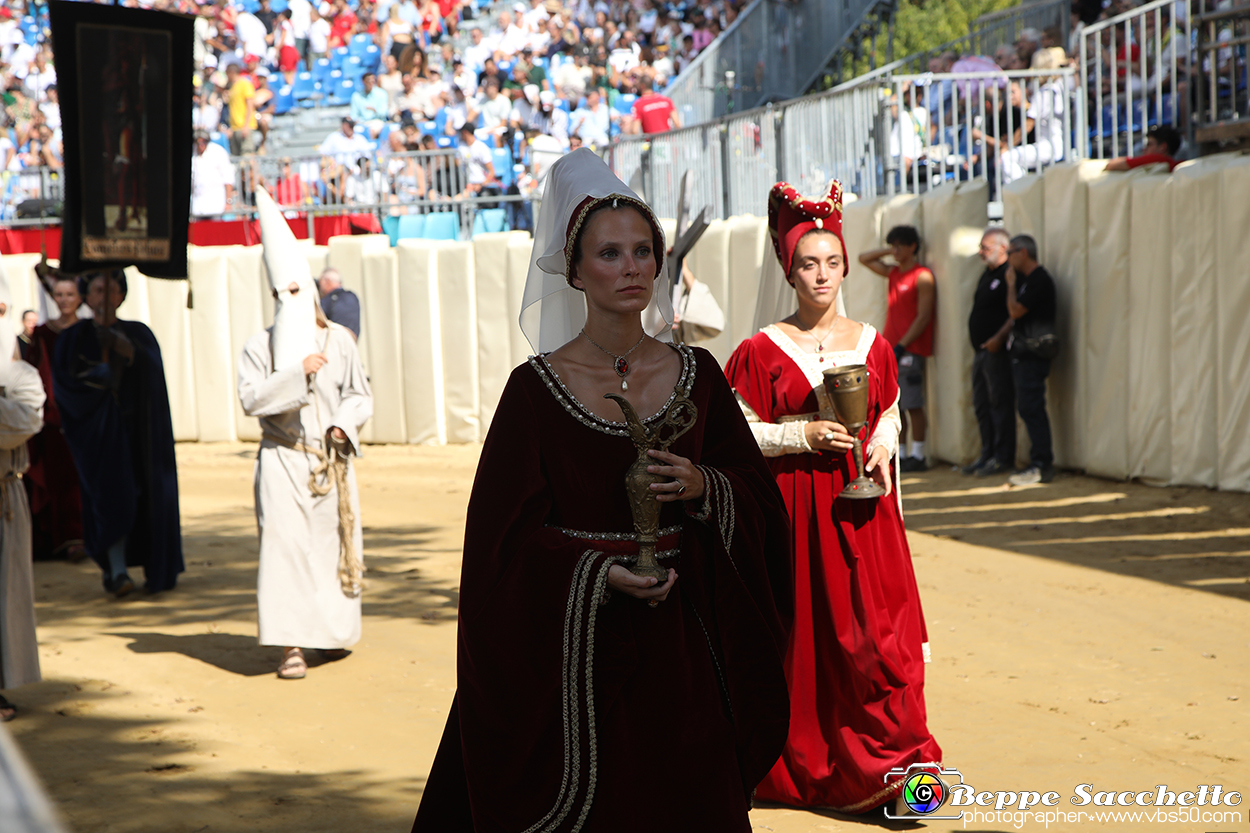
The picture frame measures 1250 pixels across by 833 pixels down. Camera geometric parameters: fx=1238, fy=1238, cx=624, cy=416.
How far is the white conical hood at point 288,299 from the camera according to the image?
6.95 meters

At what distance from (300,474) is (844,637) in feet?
11.7

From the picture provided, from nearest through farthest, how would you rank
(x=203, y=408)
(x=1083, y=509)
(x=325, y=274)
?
(x=1083, y=509)
(x=325, y=274)
(x=203, y=408)

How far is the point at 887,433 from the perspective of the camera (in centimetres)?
490

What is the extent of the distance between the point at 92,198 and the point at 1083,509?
8016 mm

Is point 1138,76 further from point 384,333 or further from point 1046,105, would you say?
point 384,333

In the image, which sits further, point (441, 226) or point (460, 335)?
point (441, 226)

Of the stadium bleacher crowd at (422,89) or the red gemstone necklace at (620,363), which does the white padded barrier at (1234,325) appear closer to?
the stadium bleacher crowd at (422,89)

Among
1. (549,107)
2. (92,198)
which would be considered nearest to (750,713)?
(92,198)

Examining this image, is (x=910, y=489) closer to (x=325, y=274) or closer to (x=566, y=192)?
(x=325, y=274)

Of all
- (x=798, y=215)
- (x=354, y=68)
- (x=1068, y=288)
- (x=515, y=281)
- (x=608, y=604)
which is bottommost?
(x=608, y=604)

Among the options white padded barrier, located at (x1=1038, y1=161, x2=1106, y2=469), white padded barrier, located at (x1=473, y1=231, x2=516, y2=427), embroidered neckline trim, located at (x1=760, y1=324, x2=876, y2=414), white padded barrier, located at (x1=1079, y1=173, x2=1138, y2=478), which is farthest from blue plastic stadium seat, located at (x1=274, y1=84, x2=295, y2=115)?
embroidered neckline trim, located at (x1=760, y1=324, x2=876, y2=414)

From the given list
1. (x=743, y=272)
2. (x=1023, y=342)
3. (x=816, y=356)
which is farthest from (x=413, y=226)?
(x=816, y=356)

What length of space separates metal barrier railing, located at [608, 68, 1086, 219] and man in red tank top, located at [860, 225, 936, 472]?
1.03 m

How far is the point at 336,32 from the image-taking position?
2517 centimetres
